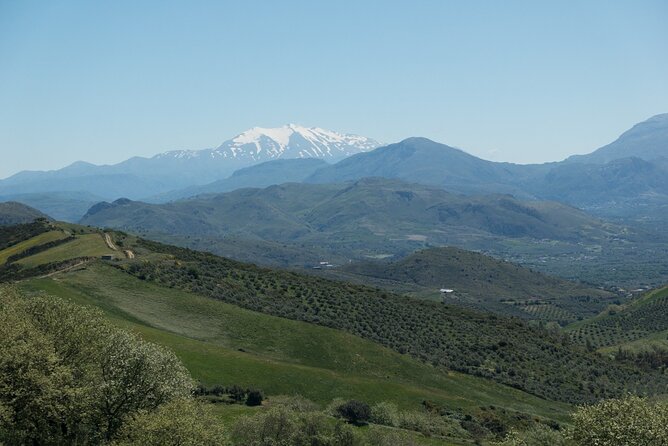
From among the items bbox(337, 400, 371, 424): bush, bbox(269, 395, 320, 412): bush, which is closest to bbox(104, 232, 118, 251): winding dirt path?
bbox(269, 395, 320, 412): bush

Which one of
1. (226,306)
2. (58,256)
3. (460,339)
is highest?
(58,256)

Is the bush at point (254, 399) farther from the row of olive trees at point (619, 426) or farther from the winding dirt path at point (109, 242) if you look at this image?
the winding dirt path at point (109, 242)

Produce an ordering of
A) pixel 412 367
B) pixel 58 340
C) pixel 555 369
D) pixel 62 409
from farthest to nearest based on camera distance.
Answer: pixel 555 369
pixel 412 367
pixel 58 340
pixel 62 409

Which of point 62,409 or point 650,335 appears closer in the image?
point 62,409

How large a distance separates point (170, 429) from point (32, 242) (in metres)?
121

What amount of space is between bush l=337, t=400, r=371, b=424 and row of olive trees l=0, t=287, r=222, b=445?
22.2 meters

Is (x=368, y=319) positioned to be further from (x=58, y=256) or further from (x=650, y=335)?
(x=650, y=335)

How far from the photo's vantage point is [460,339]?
11544 cm

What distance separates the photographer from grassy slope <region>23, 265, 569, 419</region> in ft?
247

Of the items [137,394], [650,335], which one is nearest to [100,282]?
[137,394]

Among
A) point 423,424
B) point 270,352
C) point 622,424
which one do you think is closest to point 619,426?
point 622,424

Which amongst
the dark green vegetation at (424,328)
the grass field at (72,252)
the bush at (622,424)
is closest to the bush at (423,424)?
the bush at (622,424)

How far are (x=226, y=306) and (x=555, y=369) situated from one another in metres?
65.0

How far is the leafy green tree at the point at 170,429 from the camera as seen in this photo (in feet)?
119
